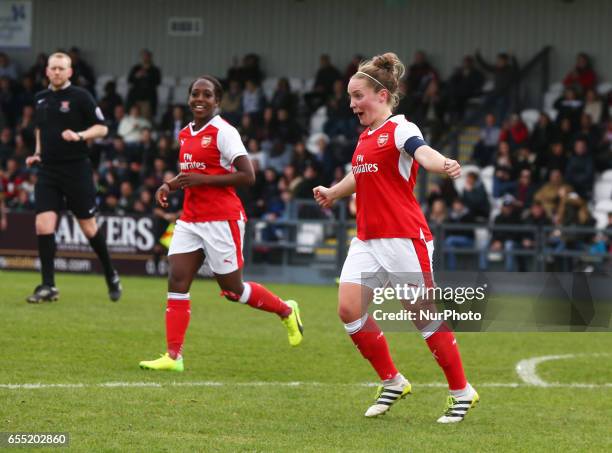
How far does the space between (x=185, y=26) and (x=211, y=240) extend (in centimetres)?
2124

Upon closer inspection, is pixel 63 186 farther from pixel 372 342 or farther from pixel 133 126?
pixel 133 126

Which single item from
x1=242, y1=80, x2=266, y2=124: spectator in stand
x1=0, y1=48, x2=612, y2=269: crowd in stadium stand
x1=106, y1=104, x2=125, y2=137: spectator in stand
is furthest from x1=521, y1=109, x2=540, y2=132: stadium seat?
x1=106, y1=104, x2=125, y2=137: spectator in stand

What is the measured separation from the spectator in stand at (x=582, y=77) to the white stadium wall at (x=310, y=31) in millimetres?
1363

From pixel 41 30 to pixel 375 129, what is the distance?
81.2 ft

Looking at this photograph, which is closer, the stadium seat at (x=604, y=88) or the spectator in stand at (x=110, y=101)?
the stadium seat at (x=604, y=88)

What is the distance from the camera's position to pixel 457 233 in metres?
20.4

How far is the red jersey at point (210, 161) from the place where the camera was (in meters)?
9.03

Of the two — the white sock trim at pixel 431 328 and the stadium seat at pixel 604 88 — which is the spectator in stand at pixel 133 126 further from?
the white sock trim at pixel 431 328

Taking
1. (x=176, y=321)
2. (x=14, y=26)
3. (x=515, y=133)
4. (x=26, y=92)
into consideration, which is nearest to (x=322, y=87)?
(x=515, y=133)

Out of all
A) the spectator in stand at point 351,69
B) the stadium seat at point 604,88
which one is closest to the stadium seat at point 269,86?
the spectator in stand at point 351,69

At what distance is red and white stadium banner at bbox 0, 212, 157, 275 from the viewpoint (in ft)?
70.3

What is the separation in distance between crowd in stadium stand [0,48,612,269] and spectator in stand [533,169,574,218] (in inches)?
0.9

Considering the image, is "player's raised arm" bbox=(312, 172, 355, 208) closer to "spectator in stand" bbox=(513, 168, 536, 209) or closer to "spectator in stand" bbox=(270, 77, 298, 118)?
"spectator in stand" bbox=(513, 168, 536, 209)

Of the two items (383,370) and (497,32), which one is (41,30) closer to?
(497,32)
